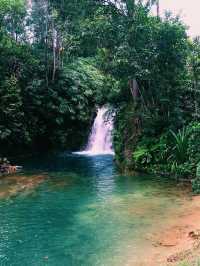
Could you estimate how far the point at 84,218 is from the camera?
11.9 meters

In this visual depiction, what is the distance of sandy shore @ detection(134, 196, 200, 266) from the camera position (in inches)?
319

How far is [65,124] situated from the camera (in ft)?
90.9

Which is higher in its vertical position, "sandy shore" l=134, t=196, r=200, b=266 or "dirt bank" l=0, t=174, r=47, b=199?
"dirt bank" l=0, t=174, r=47, b=199

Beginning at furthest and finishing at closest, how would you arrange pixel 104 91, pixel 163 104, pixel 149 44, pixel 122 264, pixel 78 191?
pixel 104 91 < pixel 163 104 < pixel 149 44 < pixel 78 191 < pixel 122 264

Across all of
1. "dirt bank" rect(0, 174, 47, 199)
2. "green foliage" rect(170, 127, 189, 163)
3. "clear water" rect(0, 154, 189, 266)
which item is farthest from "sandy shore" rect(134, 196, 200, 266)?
"dirt bank" rect(0, 174, 47, 199)

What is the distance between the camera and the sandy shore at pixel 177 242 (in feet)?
26.6

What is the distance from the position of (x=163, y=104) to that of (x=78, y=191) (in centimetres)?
627

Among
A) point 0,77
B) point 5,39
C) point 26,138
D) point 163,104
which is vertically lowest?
point 26,138

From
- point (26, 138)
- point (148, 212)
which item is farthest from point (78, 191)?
point (26, 138)

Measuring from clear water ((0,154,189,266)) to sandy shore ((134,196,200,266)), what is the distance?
31 cm

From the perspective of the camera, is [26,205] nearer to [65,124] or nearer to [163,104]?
[163,104]

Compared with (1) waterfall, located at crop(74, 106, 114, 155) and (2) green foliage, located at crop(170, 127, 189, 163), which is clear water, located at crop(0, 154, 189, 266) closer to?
(2) green foliage, located at crop(170, 127, 189, 163)

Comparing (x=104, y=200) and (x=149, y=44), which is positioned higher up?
(x=149, y=44)

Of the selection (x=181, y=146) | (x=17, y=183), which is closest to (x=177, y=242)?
(x=181, y=146)
